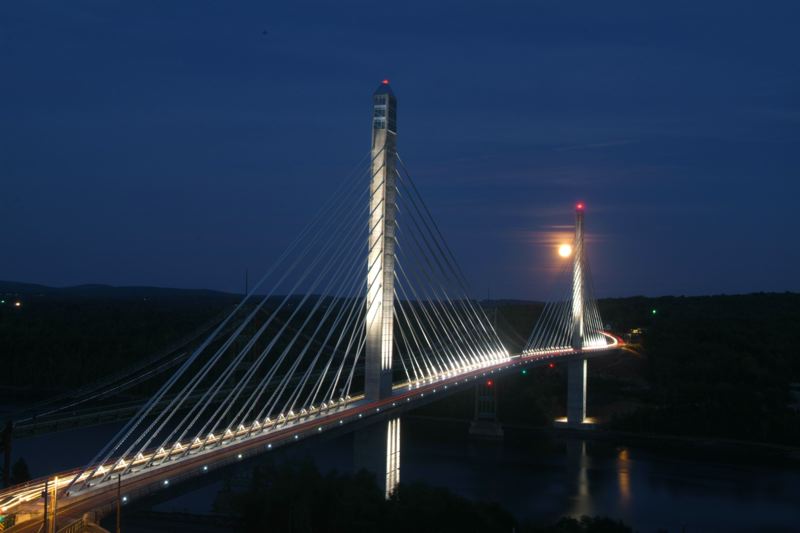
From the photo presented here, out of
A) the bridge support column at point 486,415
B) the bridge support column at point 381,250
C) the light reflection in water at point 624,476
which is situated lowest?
the light reflection in water at point 624,476

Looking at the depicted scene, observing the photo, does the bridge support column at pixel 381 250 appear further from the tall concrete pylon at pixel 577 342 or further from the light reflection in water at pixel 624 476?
the tall concrete pylon at pixel 577 342

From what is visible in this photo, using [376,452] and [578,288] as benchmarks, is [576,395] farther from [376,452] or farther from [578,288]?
[376,452]

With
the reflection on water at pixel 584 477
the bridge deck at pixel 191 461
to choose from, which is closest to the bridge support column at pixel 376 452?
the bridge deck at pixel 191 461

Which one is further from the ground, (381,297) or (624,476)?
(381,297)

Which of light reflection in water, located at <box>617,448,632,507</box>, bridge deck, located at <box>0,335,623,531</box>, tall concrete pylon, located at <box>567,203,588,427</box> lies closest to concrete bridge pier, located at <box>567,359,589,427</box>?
tall concrete pylon, located at <box>567,203,588,427</box>

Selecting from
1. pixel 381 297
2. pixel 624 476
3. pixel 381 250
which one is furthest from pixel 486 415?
pixel 381 250

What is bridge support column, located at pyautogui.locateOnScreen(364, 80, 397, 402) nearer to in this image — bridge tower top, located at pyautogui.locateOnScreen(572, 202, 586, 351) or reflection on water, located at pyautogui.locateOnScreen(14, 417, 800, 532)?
reflection on water, located at pyautogui.locateOnScreen(14, 417, 800, 532)

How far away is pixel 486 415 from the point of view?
137 ft

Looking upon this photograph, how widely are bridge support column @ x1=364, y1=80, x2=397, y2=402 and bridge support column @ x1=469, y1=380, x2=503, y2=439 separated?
20169mm

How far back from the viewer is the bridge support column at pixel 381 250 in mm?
20328

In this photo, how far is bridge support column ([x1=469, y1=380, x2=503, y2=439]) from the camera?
1596 inches

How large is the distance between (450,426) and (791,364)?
24.4 metres

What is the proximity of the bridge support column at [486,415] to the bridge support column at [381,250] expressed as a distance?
2017 centimetres

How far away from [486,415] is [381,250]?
2244 cm
